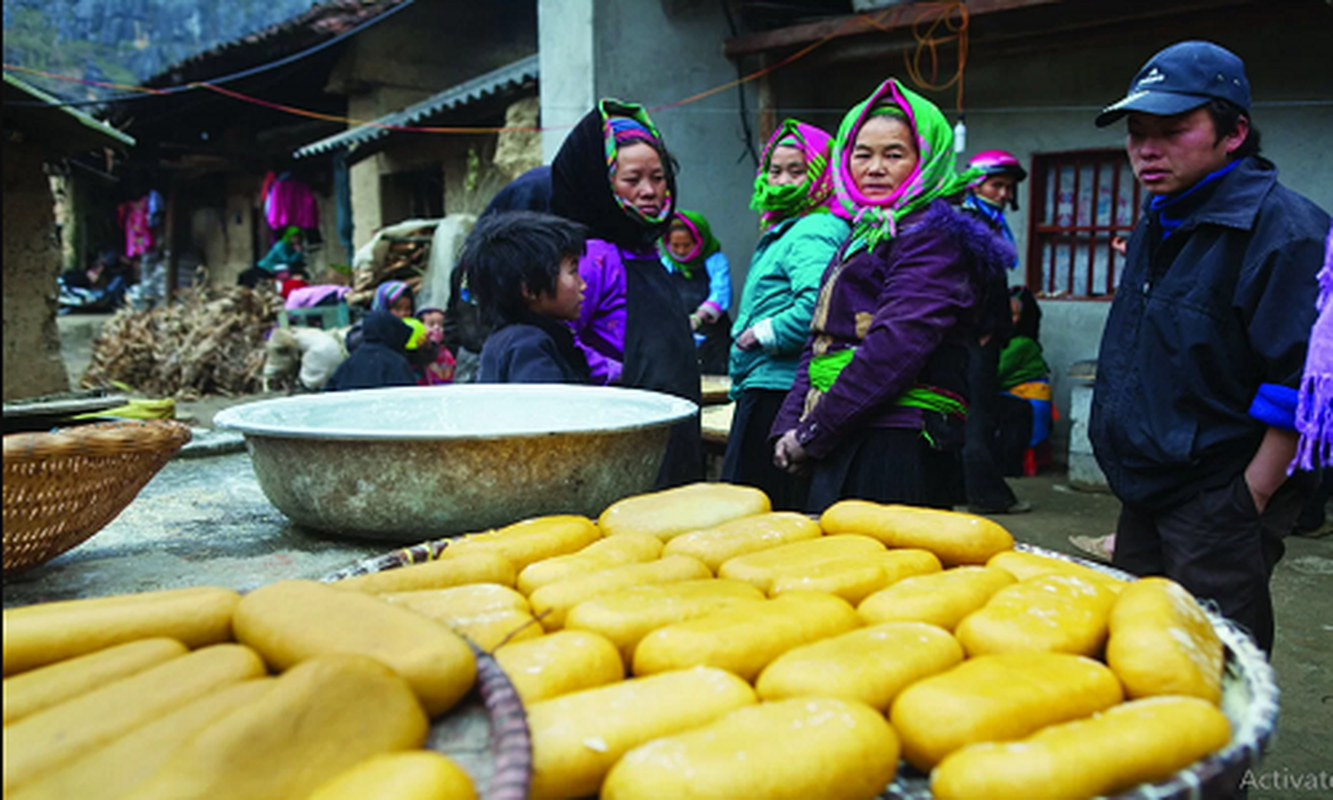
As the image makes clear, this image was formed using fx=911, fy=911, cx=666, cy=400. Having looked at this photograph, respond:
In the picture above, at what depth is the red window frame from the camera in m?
6.83

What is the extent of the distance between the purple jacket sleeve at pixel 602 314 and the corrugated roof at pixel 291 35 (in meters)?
9.72

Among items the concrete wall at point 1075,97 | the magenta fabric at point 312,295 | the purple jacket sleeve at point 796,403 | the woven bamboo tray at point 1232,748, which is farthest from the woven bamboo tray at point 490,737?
the magenta fabric at point 312,295

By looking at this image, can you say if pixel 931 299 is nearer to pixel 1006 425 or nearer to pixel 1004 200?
pixel 1004 200

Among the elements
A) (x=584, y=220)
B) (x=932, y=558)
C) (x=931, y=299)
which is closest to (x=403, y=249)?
(x=584, y=220)

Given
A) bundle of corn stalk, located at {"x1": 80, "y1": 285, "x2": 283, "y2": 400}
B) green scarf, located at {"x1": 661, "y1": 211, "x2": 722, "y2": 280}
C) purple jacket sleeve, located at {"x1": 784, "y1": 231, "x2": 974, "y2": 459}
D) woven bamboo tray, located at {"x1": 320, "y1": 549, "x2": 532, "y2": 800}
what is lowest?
bundle of corn stalk, located at {"x1": 80, "y1": 285, "x2": 283, "y2": 400}

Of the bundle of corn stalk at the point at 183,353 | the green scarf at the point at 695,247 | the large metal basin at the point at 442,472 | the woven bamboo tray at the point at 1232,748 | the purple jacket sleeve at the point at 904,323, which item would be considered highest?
the green scarf at the point at 695,247

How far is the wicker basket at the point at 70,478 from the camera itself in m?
1.39

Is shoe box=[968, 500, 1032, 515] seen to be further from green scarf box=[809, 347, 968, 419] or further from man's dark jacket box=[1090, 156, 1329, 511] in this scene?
man's dark jacket box=[1090, 156, 1329, 511]

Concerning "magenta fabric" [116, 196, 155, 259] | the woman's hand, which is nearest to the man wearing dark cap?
the woman's hand

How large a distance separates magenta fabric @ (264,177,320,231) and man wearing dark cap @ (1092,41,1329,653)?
14597 millimetres

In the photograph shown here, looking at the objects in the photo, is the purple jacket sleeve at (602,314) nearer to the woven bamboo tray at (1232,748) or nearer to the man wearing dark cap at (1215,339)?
the man wearing dark cap at (1215,339)

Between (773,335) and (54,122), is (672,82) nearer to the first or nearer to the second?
(773,335)

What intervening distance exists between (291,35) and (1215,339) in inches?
485

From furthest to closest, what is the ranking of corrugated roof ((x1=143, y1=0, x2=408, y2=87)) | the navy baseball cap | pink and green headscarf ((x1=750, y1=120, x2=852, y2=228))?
corrugated roof ((x1=143, y1=0, x2=408, y2=87))
pink and green headscarf ((x1=750, y1=120, x2=852, y2=228))
the navy baseball cap
